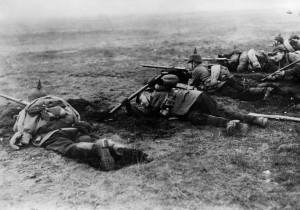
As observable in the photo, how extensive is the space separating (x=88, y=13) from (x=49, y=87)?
51.0 metres

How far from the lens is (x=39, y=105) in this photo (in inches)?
242

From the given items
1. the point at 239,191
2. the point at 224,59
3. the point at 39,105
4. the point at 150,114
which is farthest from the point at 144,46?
the point at 239,191

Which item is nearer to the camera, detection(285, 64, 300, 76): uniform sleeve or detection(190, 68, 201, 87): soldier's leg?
detection(190, 68, 201, 87): soldier's leg

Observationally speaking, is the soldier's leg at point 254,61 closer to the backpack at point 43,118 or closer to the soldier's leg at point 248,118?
the soldier's leg at point 248,118

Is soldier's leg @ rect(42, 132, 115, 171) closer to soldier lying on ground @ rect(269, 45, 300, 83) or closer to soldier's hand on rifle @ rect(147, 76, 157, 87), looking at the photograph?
soldier's hand on rifle @ rect(147, 76, 157, 87)

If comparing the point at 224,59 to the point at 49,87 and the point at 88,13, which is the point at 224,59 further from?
the point at 88,13

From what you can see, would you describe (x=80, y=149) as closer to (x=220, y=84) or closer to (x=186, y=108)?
(x=186, y=108)

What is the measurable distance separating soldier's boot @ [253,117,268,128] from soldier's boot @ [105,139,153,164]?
2.29 metres

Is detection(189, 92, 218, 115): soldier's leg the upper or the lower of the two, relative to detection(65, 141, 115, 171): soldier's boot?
upper

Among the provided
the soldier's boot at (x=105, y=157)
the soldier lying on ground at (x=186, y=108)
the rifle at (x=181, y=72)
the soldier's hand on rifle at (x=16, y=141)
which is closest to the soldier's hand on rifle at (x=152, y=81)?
the soldier lying on ground at (x=186, y=108)

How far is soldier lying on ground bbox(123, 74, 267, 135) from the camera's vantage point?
665 centimetres

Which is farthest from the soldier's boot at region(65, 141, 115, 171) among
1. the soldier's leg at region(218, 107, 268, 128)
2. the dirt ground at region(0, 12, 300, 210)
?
the soldier's leg at region(218, 107, 268, 128)

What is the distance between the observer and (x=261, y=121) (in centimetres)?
652

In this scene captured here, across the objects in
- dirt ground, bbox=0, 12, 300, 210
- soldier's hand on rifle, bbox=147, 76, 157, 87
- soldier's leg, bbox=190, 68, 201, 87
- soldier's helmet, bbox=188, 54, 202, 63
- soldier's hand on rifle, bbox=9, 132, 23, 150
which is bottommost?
dirt ground, bbox=0, 12, 300, 210
